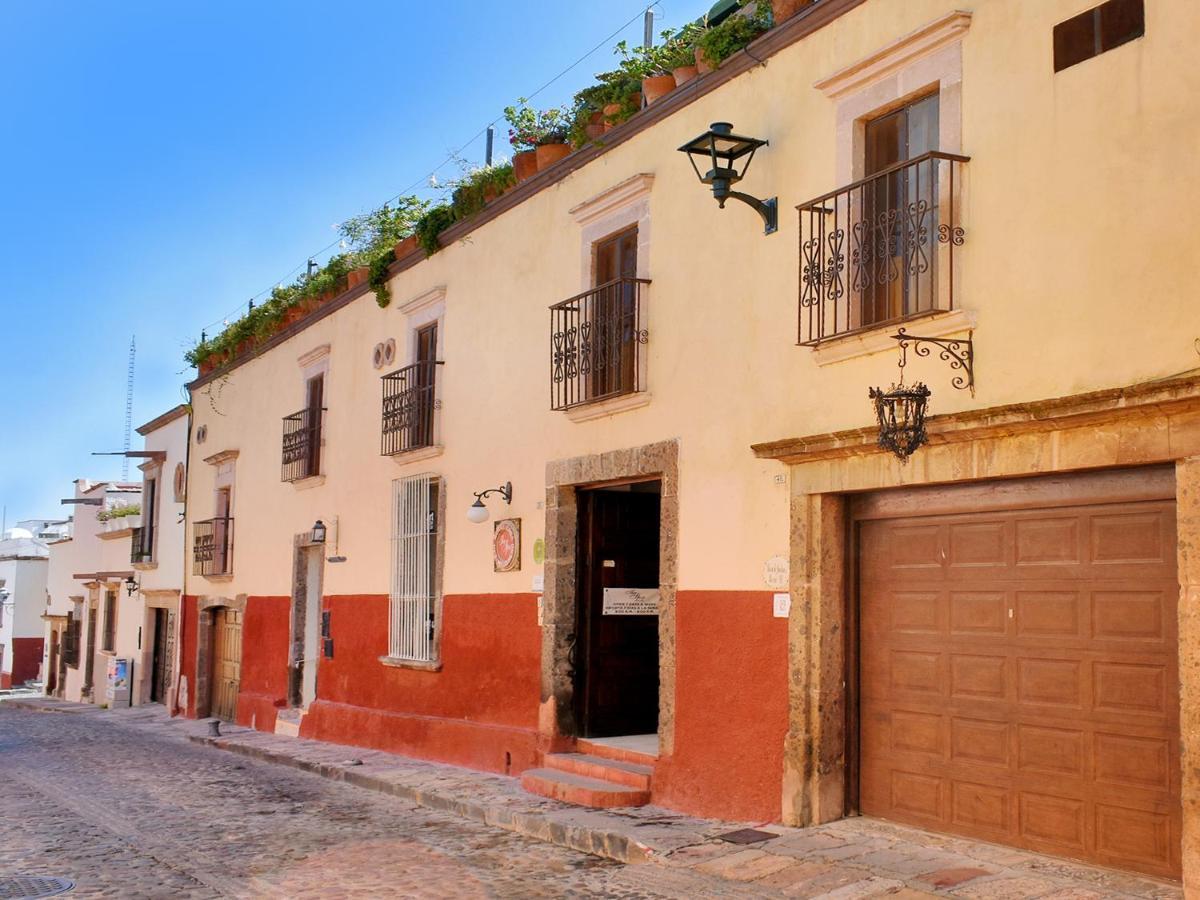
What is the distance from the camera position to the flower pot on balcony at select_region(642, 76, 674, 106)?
10.6m

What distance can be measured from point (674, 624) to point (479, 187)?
5.78 metres

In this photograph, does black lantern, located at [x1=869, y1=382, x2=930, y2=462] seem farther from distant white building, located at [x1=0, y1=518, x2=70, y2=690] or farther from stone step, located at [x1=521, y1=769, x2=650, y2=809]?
distant white building, located at [x1=0, y1=518, x2=70, y2=690]

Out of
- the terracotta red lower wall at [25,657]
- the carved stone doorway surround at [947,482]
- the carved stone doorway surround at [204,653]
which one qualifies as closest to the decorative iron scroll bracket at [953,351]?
the carved stone doorway surround at [947,482]

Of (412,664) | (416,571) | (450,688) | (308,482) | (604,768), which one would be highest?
(308,482)

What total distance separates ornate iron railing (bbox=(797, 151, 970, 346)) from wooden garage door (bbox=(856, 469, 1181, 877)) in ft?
3.98

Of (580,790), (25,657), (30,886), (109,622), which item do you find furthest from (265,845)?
(25,657)

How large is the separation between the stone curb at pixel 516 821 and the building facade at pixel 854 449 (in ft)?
2.58

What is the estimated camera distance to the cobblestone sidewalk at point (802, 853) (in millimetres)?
6758

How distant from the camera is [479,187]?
44.4 feet

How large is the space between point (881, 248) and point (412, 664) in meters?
7.82

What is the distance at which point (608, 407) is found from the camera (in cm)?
1091

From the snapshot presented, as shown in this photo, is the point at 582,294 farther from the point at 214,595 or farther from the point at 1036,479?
the point at 214,595

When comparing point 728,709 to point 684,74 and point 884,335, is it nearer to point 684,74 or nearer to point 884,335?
point 884,335

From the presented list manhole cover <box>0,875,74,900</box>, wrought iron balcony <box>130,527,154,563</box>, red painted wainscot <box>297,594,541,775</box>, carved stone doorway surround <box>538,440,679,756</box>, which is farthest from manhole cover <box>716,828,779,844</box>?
wrought iron balcony <box>130,527,154,563</box>
